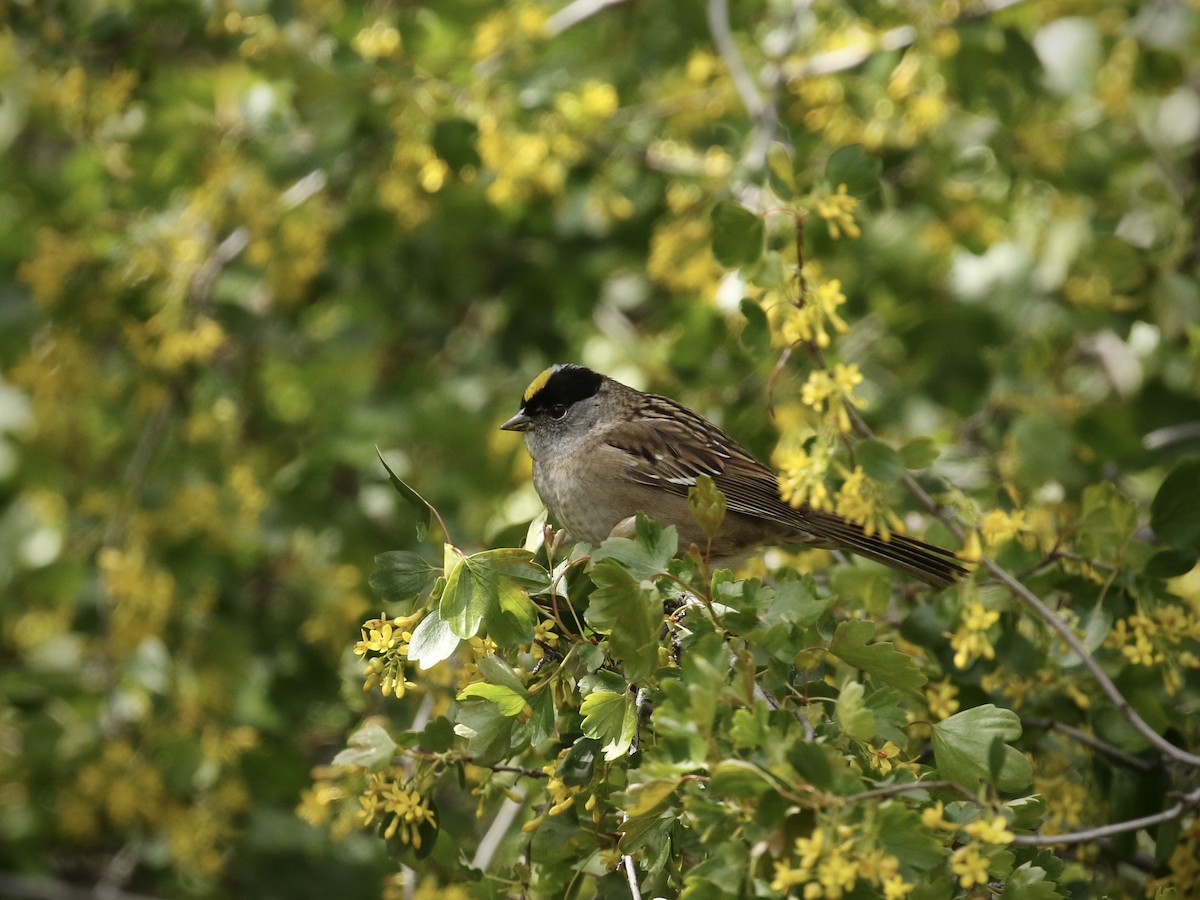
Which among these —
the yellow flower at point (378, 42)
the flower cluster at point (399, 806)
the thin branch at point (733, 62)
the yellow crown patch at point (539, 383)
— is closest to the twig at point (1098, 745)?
the flower cluster at point (399, 806)

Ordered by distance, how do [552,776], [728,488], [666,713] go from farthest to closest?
[728,488] < [552,776] < [666,713]

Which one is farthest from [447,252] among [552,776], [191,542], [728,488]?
[552,776]

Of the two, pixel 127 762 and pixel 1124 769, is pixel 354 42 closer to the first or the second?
pixel 127 762

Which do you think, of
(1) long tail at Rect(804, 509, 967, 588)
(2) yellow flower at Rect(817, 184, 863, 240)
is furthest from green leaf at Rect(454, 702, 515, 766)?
(2) yellow flower at Rect(817, 184, 863, 240)

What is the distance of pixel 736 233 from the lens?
247 centimetres

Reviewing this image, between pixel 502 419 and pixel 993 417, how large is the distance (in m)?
1.73

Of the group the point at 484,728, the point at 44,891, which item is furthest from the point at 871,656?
the point at 44,891

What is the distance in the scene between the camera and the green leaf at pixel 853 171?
256cm

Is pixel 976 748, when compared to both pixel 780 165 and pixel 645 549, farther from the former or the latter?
pixel 780 165

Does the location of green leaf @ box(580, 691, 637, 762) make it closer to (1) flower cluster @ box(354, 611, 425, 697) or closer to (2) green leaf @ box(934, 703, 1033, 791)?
(1) flower cluster @ box(354, 611, 425, 697)

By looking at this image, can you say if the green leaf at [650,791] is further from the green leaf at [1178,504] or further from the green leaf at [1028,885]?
the green leaf at [1178,504]

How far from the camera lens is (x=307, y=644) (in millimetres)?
4660

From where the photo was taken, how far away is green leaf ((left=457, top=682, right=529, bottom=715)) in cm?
202

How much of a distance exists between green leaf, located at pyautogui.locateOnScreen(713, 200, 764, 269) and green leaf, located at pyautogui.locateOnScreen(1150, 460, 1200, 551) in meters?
0.92
